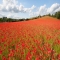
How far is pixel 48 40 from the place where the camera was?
7.14 metres

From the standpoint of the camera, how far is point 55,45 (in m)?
6.26

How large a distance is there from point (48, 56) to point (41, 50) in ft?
1.96

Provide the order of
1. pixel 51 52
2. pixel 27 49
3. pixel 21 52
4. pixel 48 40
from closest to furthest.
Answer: pixel 51 52 < pixel 21 52 < pixel 27 49 < pixel 48 40

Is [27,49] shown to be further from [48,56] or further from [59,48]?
[59,48]

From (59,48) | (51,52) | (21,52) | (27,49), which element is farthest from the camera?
(59,48)

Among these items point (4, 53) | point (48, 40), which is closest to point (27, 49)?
point (4, 53)

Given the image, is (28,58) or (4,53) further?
(4,53)

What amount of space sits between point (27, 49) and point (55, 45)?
1559 mm

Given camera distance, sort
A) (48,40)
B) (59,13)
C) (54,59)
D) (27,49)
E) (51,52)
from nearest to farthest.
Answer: (54,59) → (51,52) → (27,49) → (48,40) → (59,13)

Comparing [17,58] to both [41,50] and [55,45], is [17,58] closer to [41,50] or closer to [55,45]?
[41,50]

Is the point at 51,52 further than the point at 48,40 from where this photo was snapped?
No

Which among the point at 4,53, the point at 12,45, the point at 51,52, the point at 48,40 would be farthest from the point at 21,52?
the point at 48,40

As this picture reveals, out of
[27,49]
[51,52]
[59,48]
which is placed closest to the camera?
[51,52]

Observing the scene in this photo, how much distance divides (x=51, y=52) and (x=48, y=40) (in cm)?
270
